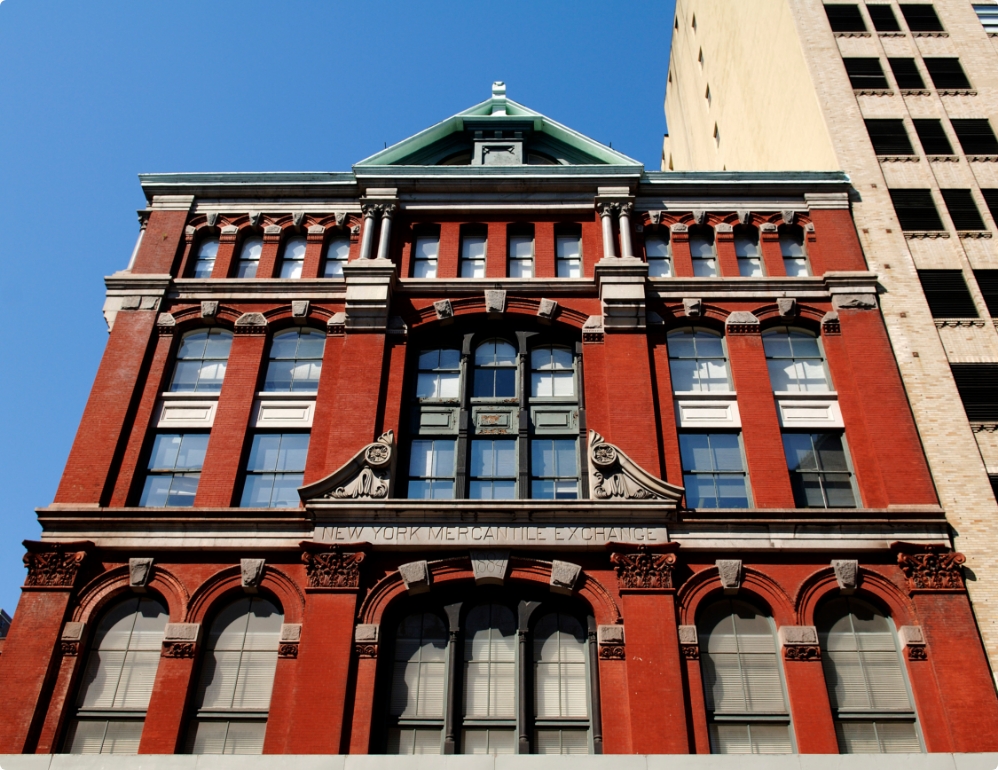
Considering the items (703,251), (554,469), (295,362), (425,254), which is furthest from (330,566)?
(703,251)

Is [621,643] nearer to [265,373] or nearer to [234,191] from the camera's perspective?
[265,373]

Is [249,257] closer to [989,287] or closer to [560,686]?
[560,686]

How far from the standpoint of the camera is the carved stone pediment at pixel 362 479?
20.3 meters

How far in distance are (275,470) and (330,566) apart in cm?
Result: 341

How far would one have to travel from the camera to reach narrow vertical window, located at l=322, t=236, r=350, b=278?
25891 millimetres

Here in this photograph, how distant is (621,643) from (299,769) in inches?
251

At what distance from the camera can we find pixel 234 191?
27078mm

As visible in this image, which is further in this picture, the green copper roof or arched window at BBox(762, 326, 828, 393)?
the green copper roof

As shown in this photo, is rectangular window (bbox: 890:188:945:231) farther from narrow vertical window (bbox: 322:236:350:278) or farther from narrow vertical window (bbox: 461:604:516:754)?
narrow vertical window (bbox: 461:604:516:754)

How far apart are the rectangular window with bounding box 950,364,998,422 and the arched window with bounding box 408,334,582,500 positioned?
Answer: 30.2 ft

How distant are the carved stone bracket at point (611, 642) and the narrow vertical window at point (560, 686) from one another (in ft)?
1.96

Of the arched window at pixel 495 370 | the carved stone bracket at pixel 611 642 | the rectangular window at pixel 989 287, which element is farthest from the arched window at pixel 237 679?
the rectangular window at pixel 989 287

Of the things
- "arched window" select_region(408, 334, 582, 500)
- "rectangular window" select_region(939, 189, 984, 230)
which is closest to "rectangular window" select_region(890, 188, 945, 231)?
"rectangular window" select_region(939, 189, 984, 230)

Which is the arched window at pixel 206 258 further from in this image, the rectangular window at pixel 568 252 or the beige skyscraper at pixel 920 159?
the beige skyscraper at pixel 920 159
